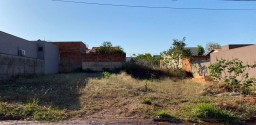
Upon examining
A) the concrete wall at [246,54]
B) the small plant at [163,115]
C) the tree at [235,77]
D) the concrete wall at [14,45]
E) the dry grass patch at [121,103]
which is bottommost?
the small plant at [163,115]

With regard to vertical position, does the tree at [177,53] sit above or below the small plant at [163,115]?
above

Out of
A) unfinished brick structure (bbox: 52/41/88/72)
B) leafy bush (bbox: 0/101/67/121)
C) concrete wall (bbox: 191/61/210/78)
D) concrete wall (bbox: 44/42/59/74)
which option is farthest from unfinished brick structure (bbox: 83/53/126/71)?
leafy bush (bbox: 0/101/67/121)

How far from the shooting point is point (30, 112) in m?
9.96

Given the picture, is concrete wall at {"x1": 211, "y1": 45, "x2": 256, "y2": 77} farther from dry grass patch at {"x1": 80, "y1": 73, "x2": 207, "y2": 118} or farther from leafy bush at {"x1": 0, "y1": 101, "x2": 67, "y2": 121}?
leafy bush at {"x1": 0, "y1": 101, "x2": 67, "y2": 121}

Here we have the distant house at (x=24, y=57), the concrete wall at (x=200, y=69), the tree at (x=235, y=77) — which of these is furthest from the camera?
the concrete wall at (x=200, y=69)

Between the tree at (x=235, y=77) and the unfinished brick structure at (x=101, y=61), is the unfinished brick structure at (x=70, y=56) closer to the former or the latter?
the unfinished brick structure at (x=101, y=61)

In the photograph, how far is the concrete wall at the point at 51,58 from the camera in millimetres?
28469

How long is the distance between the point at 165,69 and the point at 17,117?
19613 mm

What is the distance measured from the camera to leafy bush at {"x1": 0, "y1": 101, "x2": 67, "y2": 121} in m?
9.50

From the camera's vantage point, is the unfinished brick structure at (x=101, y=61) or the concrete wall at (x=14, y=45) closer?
the concrete wall at (x=14, y=45)

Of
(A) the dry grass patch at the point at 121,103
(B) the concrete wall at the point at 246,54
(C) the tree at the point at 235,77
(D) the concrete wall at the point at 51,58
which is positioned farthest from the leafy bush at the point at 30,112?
(D) the concrete wall at the point at 51,58

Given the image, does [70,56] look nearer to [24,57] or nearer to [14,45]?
[24,57]

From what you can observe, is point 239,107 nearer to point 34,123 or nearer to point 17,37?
point 34,123

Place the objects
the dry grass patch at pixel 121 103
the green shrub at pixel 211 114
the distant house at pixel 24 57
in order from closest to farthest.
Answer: the green shrub at pixel 211 114
the dry grass patch at pixel 121 103
the distant house at pixel 24 57
